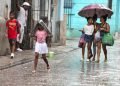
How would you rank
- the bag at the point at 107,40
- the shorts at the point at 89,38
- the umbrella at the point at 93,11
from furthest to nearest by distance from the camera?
the umbrella at the point at 93,11 < the shorts at the point at 89,38 < the bag at the point at 107,40

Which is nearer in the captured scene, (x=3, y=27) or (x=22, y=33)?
(x=3, y=27)

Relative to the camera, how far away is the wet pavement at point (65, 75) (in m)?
11.0

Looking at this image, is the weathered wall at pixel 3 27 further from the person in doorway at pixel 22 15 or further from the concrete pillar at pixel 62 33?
the concrete pillar at pixel 62 33

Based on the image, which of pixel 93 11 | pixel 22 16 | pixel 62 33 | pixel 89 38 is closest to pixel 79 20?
pixel 62 33

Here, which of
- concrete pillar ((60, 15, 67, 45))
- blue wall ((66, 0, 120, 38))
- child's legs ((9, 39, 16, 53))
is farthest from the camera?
blue wall ((66, 0, 120, 38))

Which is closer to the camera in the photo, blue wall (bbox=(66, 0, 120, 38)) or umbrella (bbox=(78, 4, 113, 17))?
umbrella (bbox=(78, 4, 113, 17))

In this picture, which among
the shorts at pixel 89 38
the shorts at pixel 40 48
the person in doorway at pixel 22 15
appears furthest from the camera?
the person in doorway at pixel 22 15

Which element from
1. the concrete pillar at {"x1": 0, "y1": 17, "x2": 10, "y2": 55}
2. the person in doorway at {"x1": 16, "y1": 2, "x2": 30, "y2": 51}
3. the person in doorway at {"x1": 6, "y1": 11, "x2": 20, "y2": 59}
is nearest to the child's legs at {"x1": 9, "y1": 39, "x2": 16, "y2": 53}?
the person in doorway at {"x1": 6, "y1": 11, "x2": 20, "y2": 59}

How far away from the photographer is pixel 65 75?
12.5 metres

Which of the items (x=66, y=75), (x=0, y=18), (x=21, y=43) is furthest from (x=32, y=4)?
(x=66, y=75)

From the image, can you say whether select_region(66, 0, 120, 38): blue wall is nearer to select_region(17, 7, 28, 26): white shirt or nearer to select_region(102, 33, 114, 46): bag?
select_region(17, 7, 28, 26): white shirt

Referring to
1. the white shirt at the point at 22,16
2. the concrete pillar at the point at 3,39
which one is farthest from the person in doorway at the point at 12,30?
the white shirt at the point at 22,16

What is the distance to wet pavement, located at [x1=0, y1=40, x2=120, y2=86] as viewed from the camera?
11.0 metres

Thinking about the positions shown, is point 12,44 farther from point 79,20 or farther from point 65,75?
point 79,20
